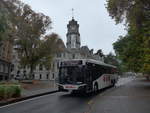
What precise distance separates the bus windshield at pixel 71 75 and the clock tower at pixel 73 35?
64548 millimetres

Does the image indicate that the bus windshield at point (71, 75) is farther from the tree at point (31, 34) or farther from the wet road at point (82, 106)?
the tree at point (31, 34)

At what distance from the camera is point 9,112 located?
10.7 meters

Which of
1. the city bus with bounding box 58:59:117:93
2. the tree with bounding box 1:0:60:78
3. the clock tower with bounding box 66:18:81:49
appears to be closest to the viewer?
the city bus with bounding box 58:59:117:93

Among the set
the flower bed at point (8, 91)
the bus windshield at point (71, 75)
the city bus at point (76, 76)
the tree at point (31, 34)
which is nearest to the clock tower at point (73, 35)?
the tree at point (31, 34)

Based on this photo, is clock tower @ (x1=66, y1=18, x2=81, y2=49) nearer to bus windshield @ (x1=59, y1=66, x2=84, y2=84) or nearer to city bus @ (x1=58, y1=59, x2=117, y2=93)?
city bus @ (x1=58, y1=59, x2=117, y2=93)

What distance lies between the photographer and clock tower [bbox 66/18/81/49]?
83.2m

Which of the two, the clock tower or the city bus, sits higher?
the clock tower

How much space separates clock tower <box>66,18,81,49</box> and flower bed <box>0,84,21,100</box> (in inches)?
2668

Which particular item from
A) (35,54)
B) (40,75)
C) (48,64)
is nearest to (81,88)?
(35,54)

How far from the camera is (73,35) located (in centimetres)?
8325

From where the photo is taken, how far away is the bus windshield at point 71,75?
18130mm

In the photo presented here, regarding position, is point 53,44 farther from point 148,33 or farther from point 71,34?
point 71,34

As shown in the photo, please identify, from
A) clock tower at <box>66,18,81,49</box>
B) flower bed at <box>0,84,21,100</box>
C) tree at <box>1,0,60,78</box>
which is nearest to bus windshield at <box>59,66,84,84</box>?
flower bed at <box>0,84,21,100</box>

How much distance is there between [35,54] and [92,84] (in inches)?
→ 876
